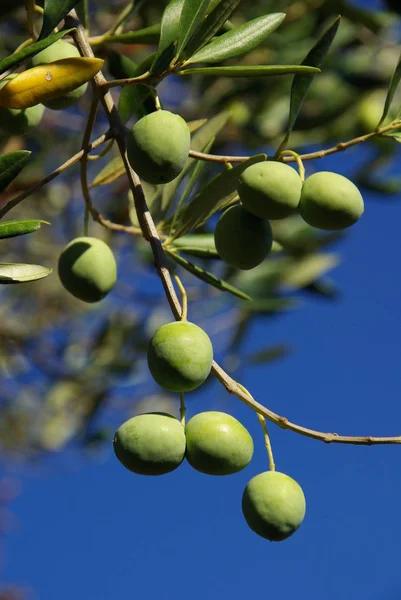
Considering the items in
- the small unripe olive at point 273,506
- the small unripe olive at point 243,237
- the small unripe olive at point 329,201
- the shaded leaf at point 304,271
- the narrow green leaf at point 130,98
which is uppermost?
the narrow green leaf at point 130,98

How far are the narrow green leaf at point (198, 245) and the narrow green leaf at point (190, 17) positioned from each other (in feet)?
1.83

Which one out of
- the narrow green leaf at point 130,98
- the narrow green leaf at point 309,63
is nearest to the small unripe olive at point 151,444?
the narrow green leaf at point 309,63

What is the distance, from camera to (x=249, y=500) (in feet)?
4.95

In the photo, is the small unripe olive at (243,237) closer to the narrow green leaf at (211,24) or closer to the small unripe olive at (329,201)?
the small unripe olive at (329,201)

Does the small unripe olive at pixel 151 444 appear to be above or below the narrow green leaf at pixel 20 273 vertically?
below

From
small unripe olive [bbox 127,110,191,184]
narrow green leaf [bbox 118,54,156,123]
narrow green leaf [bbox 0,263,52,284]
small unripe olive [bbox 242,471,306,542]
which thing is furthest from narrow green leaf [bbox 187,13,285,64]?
small unripe olive [bbox 242,471,306,542]

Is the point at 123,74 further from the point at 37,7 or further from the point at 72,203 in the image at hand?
the point at 72,203

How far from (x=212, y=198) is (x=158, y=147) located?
0.28 meters

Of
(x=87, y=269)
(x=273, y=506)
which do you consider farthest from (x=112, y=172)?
(x=273, y=506)

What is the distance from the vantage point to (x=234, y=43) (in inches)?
60.2

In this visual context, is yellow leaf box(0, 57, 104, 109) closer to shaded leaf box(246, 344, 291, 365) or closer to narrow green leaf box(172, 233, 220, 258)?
narrow green leaf box(172, 233, 220, 258)

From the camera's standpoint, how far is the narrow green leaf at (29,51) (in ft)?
4.32

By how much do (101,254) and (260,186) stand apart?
505 millimetres

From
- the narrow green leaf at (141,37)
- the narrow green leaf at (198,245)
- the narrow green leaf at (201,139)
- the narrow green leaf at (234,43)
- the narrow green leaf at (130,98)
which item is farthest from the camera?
the narrow green leaf at (201,139)
